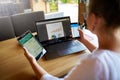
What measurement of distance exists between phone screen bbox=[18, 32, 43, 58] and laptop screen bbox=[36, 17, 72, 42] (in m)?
0.16

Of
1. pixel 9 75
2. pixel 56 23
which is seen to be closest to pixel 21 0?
pixel 56 23

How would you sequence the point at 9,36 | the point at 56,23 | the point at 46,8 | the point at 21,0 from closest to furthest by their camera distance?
the point at 56,23
the point at 9,36
the point at 21,0
the point at 46,8

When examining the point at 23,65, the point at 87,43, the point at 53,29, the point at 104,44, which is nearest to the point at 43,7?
the point at 53,29

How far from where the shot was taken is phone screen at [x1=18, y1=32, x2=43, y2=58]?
1.10 meters

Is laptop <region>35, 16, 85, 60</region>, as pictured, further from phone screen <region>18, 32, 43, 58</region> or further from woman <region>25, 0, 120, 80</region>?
woman <region>25, 0, 120, 80</region>

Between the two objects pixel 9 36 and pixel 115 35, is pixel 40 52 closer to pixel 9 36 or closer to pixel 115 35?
pixel 115 35

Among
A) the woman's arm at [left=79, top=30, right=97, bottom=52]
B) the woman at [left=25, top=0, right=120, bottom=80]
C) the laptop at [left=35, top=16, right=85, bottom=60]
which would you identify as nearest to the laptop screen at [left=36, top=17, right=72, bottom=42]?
the laptop at [left=35, top=16, right=85, bottom=60]

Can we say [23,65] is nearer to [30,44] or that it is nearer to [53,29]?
[30,44]

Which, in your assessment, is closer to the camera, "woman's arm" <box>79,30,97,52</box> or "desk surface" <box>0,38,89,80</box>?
"desk surface" <box>0,38,89,80</box>

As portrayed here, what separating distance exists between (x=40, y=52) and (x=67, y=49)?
0.71 ft

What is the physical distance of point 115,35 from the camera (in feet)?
2.01

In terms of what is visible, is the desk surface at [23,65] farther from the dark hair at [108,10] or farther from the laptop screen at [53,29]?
the dark hair at [108,10]

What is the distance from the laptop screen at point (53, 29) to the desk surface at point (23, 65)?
227 mm

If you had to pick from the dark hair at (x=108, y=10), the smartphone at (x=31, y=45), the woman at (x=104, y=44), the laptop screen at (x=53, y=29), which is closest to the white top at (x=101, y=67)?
the woman at (x=104, y=44)
